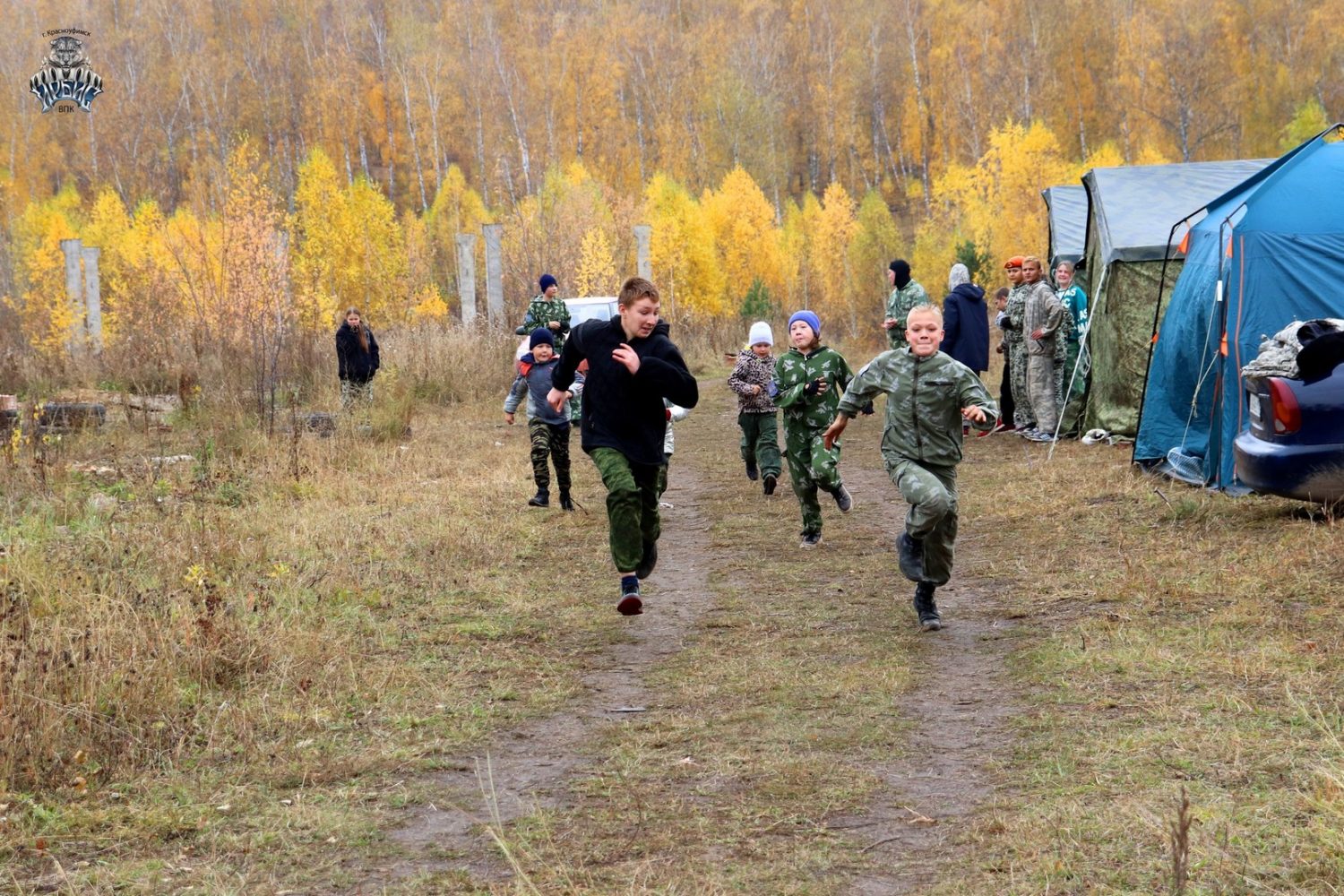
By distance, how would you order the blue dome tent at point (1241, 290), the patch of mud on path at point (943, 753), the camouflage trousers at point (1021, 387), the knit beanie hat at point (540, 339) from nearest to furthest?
the patch of mud on path at point (943, 753)
the blue dome tent at point (1241, 290)
the knit beanie hat at point (540, 339)
the camouflage trousers at point (1021, 387)

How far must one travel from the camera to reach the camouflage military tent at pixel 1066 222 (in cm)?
1656

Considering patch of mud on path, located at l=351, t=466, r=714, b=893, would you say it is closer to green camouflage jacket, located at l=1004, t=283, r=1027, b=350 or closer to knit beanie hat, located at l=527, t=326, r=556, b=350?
Result: knit beanie hat, located at l=527, t=326, r=556, b=350

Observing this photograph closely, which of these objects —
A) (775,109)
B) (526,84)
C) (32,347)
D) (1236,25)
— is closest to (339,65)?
(526,84)

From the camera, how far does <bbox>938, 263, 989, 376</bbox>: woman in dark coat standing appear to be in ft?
51.5

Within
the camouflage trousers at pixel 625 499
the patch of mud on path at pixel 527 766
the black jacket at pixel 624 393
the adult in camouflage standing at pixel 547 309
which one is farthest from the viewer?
the adult in camouflage standing at pixel 547 309

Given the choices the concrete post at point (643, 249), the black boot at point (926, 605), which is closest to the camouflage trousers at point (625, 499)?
the black boot at point (926, 605)

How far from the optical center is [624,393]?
7.50 m

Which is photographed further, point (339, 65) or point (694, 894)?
point (339, 65)

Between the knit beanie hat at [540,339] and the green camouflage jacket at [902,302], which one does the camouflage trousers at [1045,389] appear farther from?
the knit beanie hat at [540,339]

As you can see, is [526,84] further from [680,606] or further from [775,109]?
[680,606]

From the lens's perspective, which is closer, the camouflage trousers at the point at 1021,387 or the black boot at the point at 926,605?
the black boot at the point at 926,605

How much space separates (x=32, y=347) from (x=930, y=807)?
2335 cm

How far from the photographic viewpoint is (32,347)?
79.3ft

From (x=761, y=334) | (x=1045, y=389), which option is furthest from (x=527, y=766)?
(x=1045, y=389)
